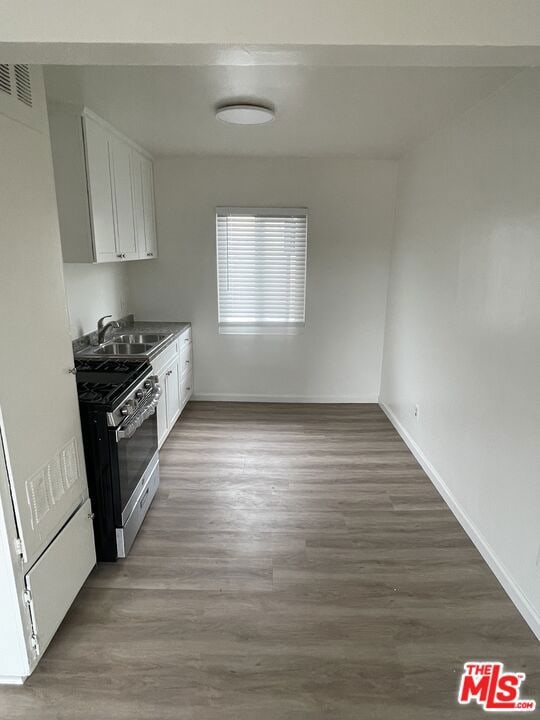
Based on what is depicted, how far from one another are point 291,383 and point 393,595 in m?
2.93

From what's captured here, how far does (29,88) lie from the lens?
1.61 m

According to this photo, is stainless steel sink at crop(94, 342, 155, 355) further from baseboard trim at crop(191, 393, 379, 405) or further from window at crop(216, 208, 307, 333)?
baseboard trim at crop(191, 393, 379, 405)

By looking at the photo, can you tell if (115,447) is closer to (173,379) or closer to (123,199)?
(173,379)

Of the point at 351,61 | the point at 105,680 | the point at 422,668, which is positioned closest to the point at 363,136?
the point at 351,61

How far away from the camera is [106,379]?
249 centimetres

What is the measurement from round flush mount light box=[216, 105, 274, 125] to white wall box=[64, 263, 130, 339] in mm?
1582

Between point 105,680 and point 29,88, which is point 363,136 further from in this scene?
point 105,680

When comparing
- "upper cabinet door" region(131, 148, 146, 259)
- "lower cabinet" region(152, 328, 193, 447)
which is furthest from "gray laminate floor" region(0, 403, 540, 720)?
"upper cabinet door" region(131, 148, 146, 259)

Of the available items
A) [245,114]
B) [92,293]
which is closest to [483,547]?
[245,114]

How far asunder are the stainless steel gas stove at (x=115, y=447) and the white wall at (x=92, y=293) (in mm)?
830

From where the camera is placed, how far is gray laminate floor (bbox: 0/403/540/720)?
65.7 inches

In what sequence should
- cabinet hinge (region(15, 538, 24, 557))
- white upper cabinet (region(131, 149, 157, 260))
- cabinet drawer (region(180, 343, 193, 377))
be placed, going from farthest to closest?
cabinet drawer (region(180, 343, 193, 377)) → white upper cabinet (region(131, 149, 157, 260)) → cabinet hinge (region(15, 538, 24, 557))

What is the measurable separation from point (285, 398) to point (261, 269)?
1500mm

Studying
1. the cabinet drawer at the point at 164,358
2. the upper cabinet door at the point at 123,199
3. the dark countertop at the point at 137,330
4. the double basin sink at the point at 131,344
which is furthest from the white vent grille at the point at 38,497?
the upper cabinet door at the point at 123,199
